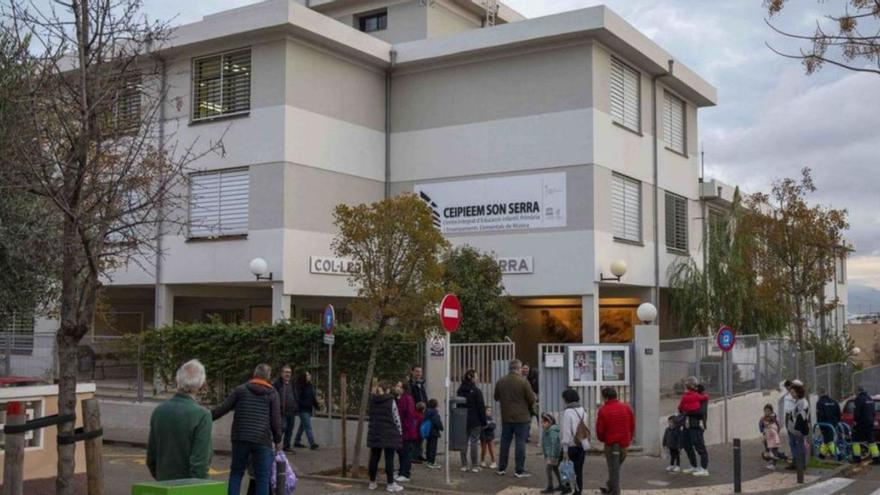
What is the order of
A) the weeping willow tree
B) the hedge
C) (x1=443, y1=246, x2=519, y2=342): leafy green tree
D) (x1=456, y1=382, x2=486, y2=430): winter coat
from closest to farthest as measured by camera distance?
(x1=456, y1=382, x2=486, y2=430): winter coat, the hedge, (x1=443, y1=246, x2=519, y2=342): leafy green tree, the weeping willow tree

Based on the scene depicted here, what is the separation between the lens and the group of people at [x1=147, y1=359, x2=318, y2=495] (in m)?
7.25

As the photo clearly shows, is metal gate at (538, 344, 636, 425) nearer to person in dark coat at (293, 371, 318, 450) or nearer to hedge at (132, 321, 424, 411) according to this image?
hedge at (132, 321, 424, 411)

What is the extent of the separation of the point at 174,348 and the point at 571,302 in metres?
12.0

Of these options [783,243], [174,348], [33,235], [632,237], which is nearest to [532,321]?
[632,237]

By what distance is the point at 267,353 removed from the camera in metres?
19.1

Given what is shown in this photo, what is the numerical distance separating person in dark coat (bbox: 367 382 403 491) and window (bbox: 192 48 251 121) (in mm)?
12593

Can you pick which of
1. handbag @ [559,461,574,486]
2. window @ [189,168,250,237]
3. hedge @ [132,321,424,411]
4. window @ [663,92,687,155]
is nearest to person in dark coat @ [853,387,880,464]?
handbag @ [559,461,574,486]

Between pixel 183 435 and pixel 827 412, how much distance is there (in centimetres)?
1449

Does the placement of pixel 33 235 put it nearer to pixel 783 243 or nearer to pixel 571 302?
pixel 783 243

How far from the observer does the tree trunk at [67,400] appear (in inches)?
318

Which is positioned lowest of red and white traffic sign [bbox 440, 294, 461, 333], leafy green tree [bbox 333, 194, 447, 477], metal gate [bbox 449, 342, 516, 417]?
metal gate [bbox 449, 342, 516, 417]

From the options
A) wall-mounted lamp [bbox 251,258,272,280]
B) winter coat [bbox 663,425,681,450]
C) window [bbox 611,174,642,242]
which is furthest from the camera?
window [bbox 611,174,642,242]

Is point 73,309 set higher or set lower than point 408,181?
lower

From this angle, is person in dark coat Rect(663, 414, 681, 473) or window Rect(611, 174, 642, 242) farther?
window Rect(611, 174, 642, 242)
